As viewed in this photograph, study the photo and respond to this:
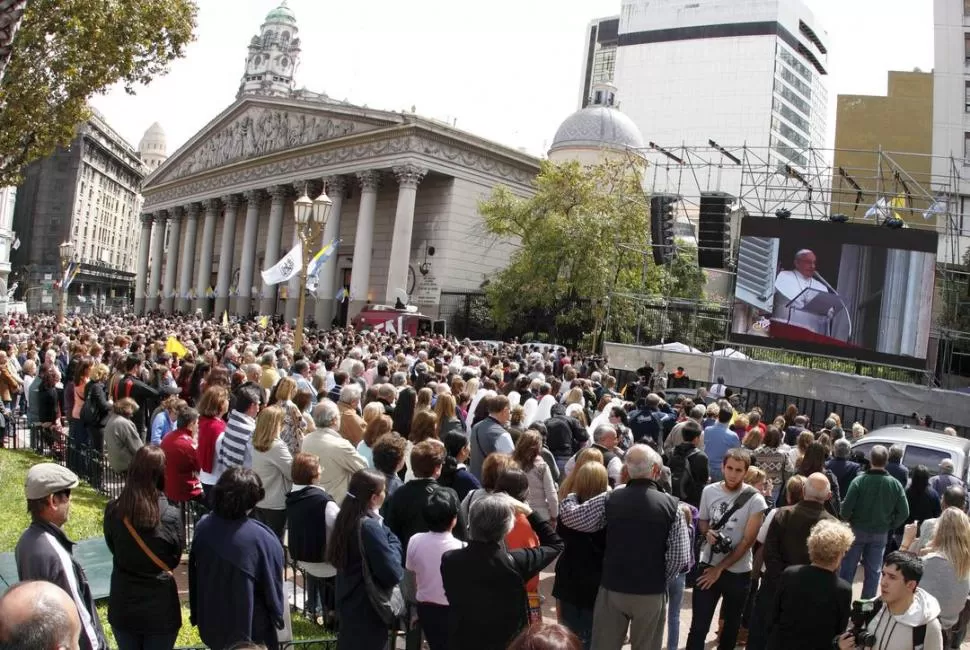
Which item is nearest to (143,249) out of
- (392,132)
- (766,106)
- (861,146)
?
(392,132)

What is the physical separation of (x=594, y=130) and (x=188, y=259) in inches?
1261

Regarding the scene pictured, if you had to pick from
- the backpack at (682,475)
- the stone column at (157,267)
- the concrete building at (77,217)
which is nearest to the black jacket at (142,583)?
the backpack at (682,475)

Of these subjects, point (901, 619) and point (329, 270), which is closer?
point (901, 619)

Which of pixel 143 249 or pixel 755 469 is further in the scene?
pixel 143 249

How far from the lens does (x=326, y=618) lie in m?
7.48

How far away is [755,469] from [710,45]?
9578cm

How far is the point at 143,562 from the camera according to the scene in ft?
17.2

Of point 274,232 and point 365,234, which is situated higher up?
point 274,232

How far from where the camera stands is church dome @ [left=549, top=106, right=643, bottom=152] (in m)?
57.1

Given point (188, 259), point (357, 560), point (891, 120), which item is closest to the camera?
point (357, 560)

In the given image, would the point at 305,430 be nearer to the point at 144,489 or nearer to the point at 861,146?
the point at 144,489

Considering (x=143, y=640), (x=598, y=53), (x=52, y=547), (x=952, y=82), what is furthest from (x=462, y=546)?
(x=598, y=53)

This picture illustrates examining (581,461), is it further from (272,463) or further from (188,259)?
(188,259)

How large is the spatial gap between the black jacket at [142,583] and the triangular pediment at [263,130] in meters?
41.6
